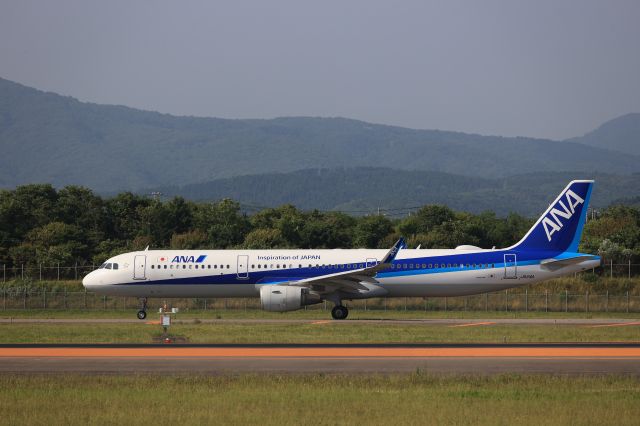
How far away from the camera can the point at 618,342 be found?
108 feet

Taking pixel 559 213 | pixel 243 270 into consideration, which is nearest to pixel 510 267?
pixel 559 213

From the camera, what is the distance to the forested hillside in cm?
8150

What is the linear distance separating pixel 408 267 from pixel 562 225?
24.7ft

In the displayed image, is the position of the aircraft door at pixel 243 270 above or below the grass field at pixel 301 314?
above

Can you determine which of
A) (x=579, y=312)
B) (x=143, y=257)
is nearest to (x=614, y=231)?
(x=579, y=312)

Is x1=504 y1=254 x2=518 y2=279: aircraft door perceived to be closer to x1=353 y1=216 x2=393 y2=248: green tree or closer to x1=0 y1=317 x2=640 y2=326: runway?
x1=0 y1=317 x2=640 y2=326: runway

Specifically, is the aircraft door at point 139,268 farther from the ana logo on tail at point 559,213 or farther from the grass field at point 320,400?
the grass field at point 320,400

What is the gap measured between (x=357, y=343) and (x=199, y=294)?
1706cm

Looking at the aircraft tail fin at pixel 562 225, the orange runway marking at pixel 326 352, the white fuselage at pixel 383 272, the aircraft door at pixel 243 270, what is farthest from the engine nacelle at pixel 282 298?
the orange runway marking at pixel 326 352

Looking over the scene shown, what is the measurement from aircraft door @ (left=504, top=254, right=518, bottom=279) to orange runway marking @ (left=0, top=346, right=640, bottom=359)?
16291 mm

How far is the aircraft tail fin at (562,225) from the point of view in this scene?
47.0 metres

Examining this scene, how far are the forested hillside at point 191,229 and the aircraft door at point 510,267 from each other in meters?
30.2

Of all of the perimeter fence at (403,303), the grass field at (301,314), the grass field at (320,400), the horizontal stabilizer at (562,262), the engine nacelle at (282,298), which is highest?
the horizontal stabilizer at (562,262)

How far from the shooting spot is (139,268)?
48156 millimetres
